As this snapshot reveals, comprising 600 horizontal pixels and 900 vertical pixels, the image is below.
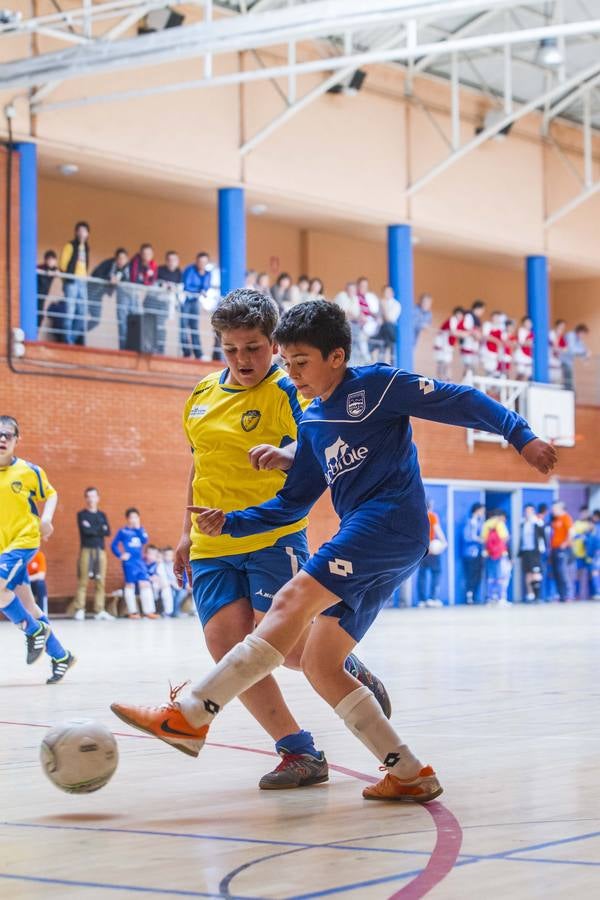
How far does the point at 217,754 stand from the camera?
674 cm

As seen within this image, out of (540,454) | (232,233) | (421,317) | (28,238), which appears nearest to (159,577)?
(28,238)

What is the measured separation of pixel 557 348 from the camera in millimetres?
34719

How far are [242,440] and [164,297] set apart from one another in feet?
65.0

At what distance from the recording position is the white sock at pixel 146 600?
2444 cm

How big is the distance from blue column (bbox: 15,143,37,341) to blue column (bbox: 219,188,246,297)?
4.45 m

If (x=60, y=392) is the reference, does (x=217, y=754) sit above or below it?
below

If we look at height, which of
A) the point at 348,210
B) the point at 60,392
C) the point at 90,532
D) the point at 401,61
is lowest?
the point at 90,532

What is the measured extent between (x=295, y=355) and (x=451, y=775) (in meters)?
1.88

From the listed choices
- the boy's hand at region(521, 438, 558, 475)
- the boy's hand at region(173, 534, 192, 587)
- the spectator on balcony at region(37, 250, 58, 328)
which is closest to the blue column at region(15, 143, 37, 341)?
the spectator on balcony at region(37, 250, 58, 328)

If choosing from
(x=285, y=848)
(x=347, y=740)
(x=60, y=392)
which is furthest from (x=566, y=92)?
(x=285, y=848)

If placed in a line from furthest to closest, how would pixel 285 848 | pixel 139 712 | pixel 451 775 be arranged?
pixel 451 775 → pixel 139 712 → pixel 285 848

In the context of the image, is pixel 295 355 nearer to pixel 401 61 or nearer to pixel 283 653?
pixel 283 653

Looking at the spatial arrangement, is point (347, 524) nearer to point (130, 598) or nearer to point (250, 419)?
point (250, 419)

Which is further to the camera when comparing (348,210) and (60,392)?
→ (348,210)
